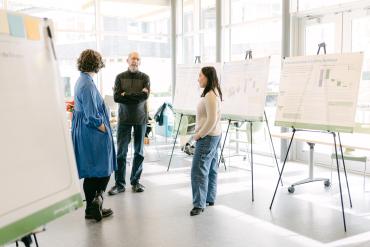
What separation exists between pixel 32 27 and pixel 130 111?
2.86 meters

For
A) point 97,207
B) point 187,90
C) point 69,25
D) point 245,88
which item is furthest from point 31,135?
point 69,25

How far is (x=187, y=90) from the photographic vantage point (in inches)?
235

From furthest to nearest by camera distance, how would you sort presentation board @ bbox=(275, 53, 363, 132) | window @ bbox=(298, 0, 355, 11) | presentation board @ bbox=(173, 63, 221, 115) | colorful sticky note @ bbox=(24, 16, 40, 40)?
presentation board @ bbox=(173, 63, 221, 115) → window @ bbox=(298, 0, 355, 11) → presentation board @ bbox=(275, 53, 363, 132) → colorful sticky note @ bbox=(24, 16, 40, 40)

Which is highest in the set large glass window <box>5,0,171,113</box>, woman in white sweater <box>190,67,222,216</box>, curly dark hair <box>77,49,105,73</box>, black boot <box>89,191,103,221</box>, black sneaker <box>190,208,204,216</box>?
large glass window <box>5,0,171,113</box>

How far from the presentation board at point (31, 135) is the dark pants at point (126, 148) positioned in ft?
8.96

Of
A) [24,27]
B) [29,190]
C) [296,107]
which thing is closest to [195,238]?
[296,107]

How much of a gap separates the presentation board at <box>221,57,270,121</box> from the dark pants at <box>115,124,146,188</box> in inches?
44.4

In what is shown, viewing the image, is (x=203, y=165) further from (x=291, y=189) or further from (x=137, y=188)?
(x=291, y=189)

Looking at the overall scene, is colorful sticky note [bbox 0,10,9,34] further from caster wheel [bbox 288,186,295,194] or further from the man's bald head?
caster wheel [bbox 288,186,295,194]

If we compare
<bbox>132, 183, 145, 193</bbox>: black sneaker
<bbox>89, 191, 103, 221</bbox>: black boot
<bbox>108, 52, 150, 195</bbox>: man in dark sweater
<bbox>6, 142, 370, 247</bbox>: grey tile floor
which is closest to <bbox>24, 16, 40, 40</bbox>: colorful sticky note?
<bbox>6, 142, 370, 247</bbox>: grey tile floor

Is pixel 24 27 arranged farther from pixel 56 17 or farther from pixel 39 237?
pixel 56 17

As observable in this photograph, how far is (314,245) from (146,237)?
1.34 meters

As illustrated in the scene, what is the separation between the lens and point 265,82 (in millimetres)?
4488

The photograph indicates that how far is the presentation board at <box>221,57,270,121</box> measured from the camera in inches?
177
